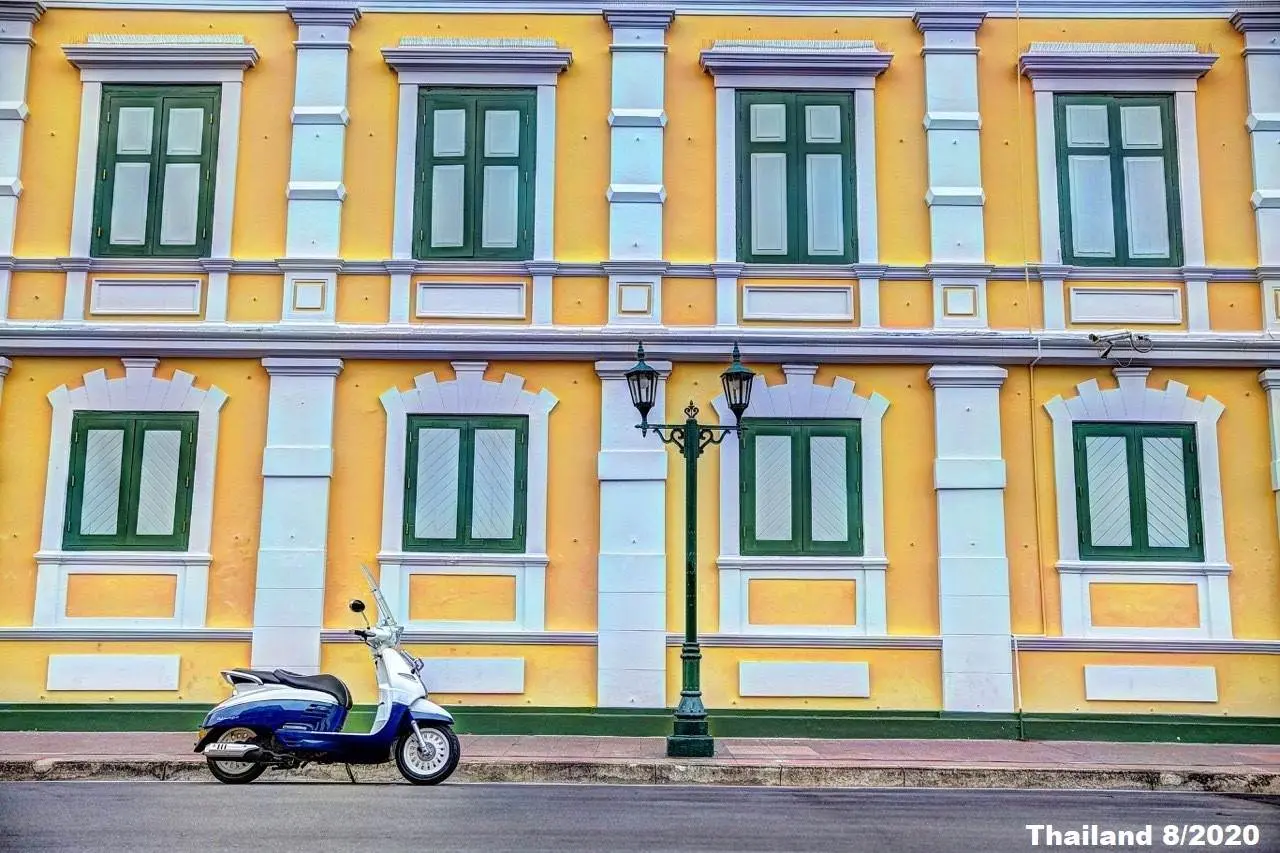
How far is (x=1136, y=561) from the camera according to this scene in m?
13.0

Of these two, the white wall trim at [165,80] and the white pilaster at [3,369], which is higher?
the white wall trim at [165,80]

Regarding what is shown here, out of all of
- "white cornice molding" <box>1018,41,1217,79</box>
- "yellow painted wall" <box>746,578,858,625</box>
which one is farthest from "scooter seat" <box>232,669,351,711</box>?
"white cornice molding" <box>1018,41,1217,79</box>

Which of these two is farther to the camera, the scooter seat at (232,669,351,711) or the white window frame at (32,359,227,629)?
the white window frame at (32,359,227,629)

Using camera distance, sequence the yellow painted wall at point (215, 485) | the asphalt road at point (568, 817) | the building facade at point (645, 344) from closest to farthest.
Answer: the asphalt road at point (568, 817), the building facade at point (645, 344), the yellow painted wall at point (215, 485)

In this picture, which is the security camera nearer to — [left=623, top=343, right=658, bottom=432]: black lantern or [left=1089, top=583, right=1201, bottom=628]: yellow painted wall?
[left=1089, top=583, right=1201, bottom=628]: yellow painted wall

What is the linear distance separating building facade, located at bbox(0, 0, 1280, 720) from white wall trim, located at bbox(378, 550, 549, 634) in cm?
4

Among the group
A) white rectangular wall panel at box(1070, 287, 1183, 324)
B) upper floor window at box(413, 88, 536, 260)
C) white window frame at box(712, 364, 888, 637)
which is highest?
upper floor window at box(413, 88, 536, 260)

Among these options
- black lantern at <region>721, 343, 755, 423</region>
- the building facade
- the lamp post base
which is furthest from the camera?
the building facade

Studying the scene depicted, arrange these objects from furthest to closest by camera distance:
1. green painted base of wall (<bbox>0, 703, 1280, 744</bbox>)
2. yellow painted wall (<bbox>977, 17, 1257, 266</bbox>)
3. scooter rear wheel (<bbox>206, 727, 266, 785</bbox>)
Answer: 1. yellow painted wall (<bbox>977, 17, 1257, 266</bbox>)
2. green painted base of wall (<bbox>0, 703, 1280, 744</bbox>)
3. scooter rear wheel (<bbox>206, 727, 266, 785</bbox>)

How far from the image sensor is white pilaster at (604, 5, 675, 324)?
529 inches

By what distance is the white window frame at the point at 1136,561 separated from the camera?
12875mm

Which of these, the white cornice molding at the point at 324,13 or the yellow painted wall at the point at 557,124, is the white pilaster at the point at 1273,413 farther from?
the white cornice molding at the point at 324,13

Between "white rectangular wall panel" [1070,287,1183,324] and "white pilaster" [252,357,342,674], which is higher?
"white rectangular wall panel" [1070,287,1183,324]

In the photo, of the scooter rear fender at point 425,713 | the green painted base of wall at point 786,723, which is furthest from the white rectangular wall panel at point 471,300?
the scooter rear fender at point 425,713
